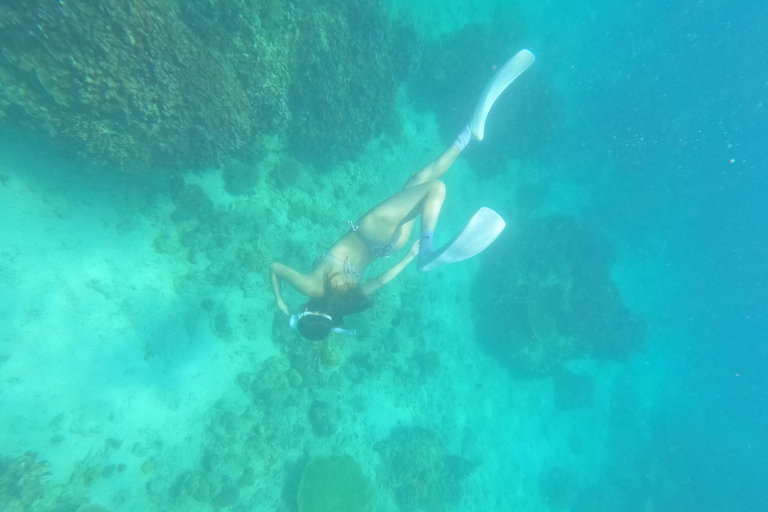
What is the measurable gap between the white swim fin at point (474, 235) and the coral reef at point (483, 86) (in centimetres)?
635

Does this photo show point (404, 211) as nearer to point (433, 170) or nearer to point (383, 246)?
point (383, 246)

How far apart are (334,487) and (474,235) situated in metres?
7.31

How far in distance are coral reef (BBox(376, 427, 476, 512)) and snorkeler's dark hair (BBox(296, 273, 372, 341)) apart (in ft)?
21.1

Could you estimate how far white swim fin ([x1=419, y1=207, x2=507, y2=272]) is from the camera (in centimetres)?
452

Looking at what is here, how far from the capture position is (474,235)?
15.0 feet

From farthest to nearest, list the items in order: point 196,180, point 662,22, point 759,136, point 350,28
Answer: point 759,136, point 662,22, point 350,28, point 196,180

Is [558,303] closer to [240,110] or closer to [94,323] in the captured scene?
[240,110]

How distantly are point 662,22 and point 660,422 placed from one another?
1733cm

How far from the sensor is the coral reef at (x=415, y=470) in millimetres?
8805

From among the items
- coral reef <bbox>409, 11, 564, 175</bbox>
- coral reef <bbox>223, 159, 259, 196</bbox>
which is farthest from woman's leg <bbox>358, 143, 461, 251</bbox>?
coral reef <bbox>409, 11, 564, 175</bbox>

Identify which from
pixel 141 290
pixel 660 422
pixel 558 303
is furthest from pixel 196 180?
pixel 660 422

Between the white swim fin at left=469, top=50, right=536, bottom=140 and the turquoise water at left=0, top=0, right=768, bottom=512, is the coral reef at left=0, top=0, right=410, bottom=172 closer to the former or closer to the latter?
the turquoise water at left=0, top=0, right=768, bottom=512

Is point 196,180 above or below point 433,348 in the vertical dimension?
above

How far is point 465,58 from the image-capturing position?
9.73 meters
